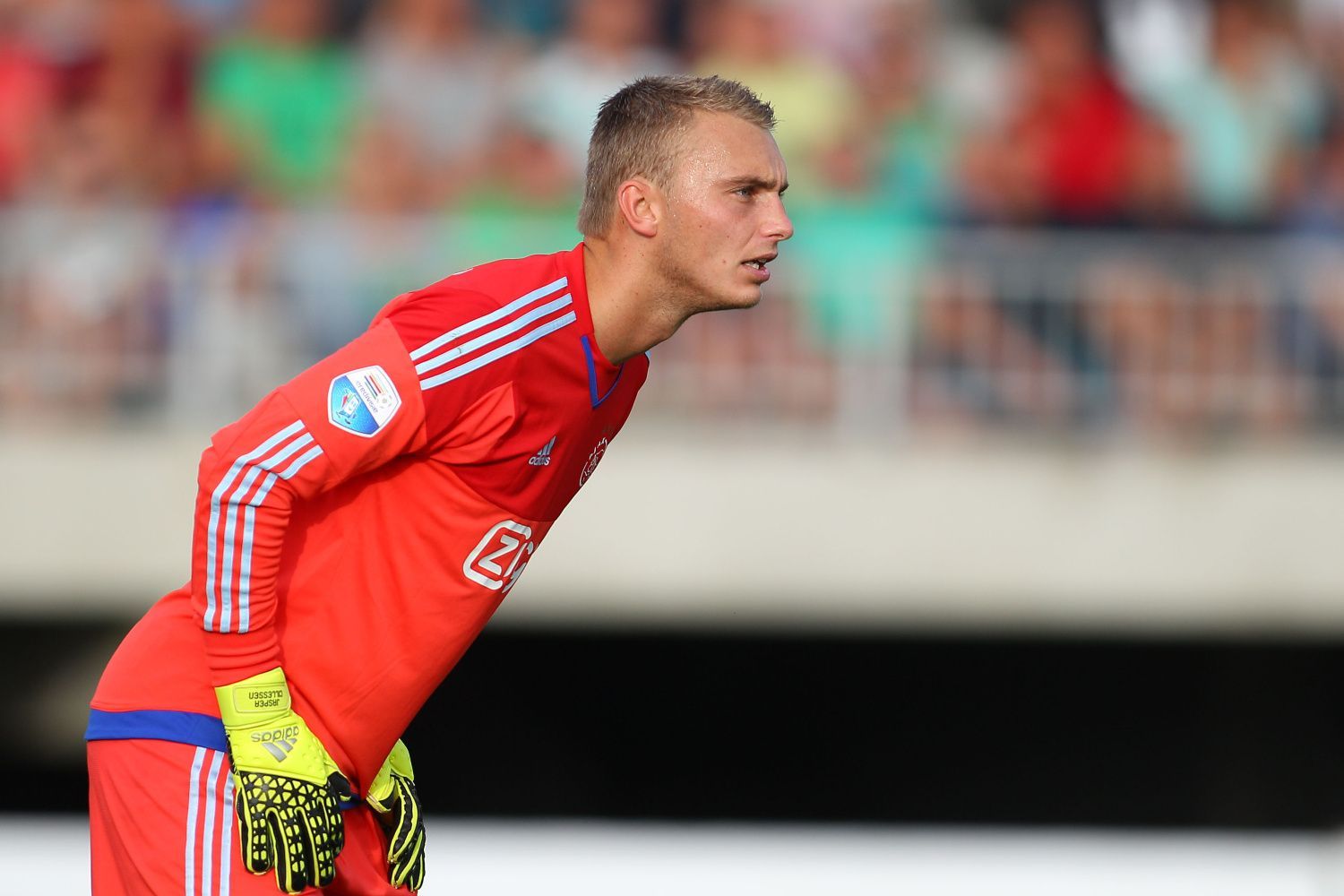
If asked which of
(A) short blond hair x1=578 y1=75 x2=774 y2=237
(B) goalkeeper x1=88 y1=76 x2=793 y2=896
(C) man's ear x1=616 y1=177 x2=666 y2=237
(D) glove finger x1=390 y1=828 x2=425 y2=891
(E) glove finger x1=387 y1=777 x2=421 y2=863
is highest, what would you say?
(A) short blond hair x1=578 y1=75 x2=774 y2=237

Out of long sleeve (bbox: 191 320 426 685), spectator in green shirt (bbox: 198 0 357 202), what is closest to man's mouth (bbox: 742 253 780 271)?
long sleeve (bbox: 191 320 426 685)

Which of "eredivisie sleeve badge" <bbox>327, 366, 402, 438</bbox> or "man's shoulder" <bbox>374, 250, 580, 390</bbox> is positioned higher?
"man's shoulder" <bbox>374, 250, 580, 390</bbox>

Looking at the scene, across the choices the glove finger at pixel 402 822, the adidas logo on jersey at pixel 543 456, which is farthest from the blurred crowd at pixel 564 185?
the adidas logo on jersey at pixel 543 456

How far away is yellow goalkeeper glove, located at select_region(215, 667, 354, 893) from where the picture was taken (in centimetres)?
291

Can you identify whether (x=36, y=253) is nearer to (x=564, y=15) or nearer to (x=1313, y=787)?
(x=564, y=15)

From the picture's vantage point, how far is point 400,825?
332 cm

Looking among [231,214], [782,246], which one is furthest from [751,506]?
[231,214]

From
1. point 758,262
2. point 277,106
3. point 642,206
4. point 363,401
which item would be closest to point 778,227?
point 758,262

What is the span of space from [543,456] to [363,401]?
0.38 meters

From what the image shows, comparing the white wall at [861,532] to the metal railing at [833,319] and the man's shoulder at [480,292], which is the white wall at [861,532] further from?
the man's shoulder at [480,292]

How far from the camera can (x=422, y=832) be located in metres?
3.37

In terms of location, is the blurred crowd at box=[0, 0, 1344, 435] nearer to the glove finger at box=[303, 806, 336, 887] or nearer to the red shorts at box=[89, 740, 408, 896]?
the red shorts at box=[89, 740, 408, 896]

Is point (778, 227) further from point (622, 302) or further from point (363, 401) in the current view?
point (363, 401)

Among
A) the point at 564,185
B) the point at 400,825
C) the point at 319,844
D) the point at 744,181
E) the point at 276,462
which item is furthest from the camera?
the point at 564,185
